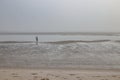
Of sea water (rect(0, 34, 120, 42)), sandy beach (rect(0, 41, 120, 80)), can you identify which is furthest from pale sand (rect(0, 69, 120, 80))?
sea water (rect(0, 34, 120, 42))

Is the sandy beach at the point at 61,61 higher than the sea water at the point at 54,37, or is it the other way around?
the sea water at the point at 54,37

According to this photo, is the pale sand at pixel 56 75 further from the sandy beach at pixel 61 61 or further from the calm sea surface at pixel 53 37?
the calm sea surface at pixel 53 37

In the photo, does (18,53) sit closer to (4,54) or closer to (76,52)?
(4,54)

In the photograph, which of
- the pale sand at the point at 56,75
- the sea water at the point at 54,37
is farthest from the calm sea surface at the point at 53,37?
the pale sand at the point at 56,75

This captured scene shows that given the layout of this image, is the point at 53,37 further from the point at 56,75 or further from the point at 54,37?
the point at 56,75

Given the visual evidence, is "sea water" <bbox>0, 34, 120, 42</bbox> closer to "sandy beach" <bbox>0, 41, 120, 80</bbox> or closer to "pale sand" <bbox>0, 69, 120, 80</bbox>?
"sandy beach" <bbox>0, 41, 120, 80</bbox>

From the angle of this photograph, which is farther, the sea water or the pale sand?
the sea water

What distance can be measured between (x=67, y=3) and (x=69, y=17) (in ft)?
0.19

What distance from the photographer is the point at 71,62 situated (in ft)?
1.86

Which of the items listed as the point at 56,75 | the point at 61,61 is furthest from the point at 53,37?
the point at 56,75

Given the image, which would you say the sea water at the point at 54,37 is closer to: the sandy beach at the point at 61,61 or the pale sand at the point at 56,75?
the sandy beach at the point at 61,61

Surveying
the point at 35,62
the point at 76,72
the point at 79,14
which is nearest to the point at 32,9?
the point at 79,14

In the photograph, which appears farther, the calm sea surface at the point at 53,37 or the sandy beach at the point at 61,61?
the calm sea surface at the point at 53,37

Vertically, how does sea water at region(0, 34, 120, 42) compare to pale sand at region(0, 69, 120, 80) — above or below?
above
